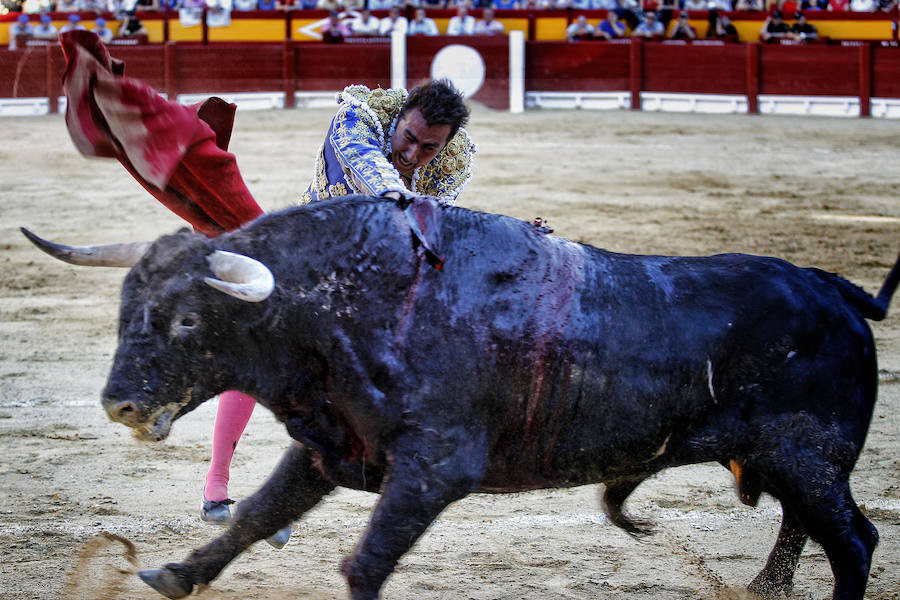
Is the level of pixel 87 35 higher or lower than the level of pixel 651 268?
higher

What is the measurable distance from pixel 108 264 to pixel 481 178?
21.0 feet

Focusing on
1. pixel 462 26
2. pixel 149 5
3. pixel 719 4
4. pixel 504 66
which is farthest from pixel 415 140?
pixel 149 5

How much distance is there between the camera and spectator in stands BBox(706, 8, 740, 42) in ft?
45.8

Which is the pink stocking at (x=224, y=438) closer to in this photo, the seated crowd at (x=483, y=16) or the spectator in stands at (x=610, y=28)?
the seated crowd at (x=483, y=16)

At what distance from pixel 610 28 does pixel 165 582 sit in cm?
1282

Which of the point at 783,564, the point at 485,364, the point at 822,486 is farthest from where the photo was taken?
the point at 783,564

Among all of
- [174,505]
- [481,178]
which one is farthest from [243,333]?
[481,178]

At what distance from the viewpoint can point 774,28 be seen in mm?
13828

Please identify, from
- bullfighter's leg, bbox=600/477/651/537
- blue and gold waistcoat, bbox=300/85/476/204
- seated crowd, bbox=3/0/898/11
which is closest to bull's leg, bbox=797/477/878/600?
bullfighter's leg, bbox=600/477/651/537

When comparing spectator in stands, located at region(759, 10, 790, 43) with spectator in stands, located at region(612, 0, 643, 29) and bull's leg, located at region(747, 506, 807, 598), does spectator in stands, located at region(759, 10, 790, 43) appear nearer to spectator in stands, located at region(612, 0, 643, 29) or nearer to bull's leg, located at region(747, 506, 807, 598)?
spectator in stands, located at region(612, 0, 643, 29)

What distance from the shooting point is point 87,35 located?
2.54 metres

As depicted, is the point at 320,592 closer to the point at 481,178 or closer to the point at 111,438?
the point at 111,438

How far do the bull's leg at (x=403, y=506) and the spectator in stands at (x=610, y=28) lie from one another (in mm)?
12782

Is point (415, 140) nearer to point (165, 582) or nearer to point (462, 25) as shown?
point (165, 582)
